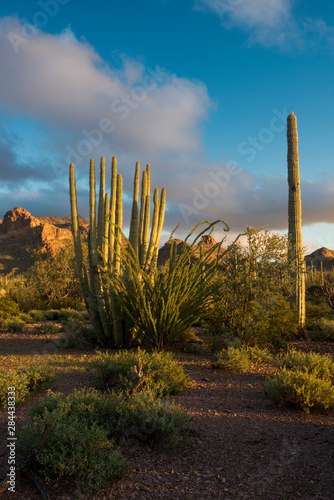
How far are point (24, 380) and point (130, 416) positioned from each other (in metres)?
1.98

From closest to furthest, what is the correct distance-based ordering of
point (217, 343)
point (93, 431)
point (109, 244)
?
point (93, 431)
point (217, 343)
point (109, 244)

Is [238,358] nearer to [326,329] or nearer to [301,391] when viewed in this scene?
[301,391]

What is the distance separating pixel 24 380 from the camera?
5.08 metres

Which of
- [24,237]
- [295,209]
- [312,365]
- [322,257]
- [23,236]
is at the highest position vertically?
[23,236]

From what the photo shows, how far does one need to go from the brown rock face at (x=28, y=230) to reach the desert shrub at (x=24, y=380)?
6015 cm

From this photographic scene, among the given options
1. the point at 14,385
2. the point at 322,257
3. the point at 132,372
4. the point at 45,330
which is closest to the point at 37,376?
the point at 14,385

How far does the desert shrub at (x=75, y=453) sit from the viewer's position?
310 centimetres

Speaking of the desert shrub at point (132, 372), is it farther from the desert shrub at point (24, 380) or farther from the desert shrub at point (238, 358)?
the desert shrub at point (238, 358)

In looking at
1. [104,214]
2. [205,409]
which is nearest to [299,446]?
[205,409]

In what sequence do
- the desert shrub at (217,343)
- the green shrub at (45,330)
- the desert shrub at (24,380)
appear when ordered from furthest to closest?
1. the green shrub at (45,330)
2. the desert shrub at (217,343)
3. the desert shrub at (24,380)

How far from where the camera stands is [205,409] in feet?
16.1

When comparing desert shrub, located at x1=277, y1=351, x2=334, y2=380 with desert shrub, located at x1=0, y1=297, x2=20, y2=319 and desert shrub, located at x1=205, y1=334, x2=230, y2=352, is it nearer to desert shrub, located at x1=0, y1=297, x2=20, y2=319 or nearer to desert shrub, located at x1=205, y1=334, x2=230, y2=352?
desert shrub, located at x1=205, y1=334, x2=230, y2=352

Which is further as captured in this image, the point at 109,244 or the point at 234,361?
the point at 109,244

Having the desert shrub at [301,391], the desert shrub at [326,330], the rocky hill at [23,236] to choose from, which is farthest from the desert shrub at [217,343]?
the rocky hill at [23,236]
